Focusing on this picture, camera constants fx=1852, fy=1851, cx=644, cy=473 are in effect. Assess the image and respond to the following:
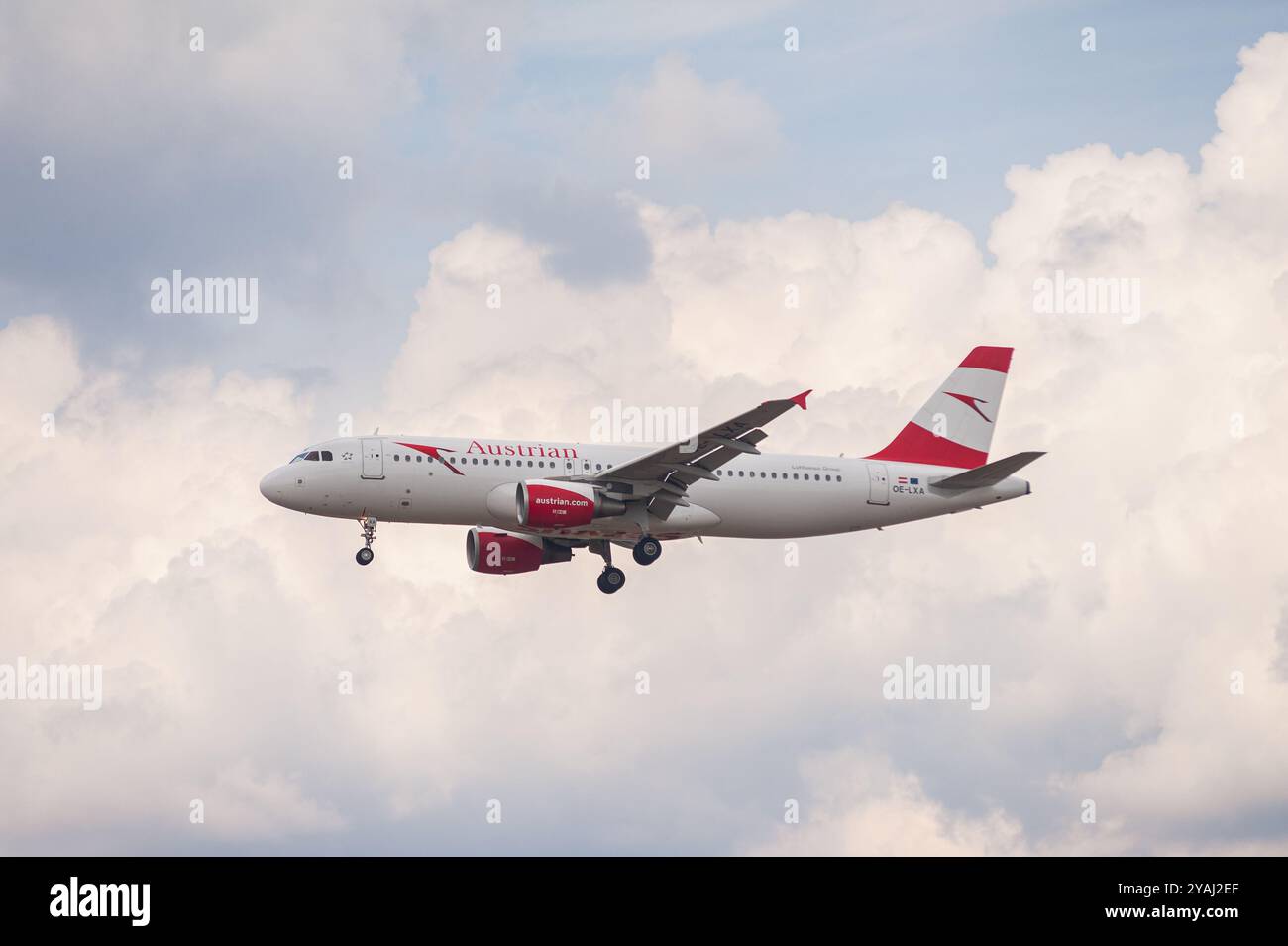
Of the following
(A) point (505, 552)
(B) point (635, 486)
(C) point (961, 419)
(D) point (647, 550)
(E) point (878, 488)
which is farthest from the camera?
(C) point (961, 419)

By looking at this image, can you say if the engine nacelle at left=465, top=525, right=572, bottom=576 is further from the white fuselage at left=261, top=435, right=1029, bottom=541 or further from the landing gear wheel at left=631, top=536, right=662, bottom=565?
the landing gear wheel at left=631, top=536, right=662, bottom=565

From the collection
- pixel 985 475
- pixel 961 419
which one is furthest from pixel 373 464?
pixel 961 419

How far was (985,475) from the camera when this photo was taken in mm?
71000

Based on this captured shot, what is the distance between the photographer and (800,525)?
232 feet

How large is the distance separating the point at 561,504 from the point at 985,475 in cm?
1703

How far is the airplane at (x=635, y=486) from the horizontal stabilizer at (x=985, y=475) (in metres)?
0.07

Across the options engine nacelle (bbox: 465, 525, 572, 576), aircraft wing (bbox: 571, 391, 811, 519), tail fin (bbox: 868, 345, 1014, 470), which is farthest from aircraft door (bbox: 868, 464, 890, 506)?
engine nacelle (bbox: 465, 525, 572, 576)

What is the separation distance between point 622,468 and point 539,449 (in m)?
3.62

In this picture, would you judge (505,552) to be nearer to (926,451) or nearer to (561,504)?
(561,504)

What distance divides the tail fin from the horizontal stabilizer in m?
3.40

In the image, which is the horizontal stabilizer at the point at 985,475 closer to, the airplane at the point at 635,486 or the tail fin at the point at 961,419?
the airplane at the point at 635,486
